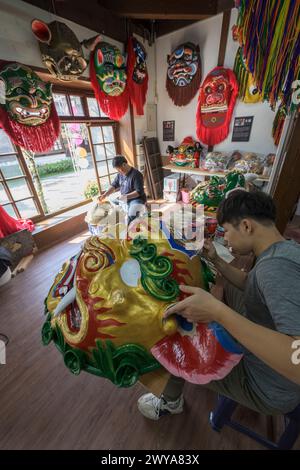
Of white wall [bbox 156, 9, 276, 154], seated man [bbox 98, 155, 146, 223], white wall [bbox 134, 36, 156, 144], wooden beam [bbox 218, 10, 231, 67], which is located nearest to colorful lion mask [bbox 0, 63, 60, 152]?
seated man [bbox 98, 155, 146, 223]

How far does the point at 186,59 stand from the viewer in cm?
307

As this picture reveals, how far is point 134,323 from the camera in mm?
581

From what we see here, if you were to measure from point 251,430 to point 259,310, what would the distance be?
70cm

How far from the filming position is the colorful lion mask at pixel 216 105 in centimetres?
289

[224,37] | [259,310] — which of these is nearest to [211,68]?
[224,37]

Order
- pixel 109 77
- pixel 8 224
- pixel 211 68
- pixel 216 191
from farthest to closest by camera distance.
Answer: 1. pixel 211 68
2. pixel 109 77
3. pixel 8 224
4. pixel 216 191

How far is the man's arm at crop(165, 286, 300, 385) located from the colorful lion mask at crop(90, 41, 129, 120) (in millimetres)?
2863

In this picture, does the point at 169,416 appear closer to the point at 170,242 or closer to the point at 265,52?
the point at 170,242

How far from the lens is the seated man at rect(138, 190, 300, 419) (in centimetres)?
45

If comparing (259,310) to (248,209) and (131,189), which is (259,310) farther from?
(131,189)

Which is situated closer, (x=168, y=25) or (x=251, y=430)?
(x=251, y=430)

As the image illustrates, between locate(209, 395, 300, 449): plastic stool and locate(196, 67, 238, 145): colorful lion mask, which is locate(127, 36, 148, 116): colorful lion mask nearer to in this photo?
locate(196, 67, 238, 145): colorful lion mask
